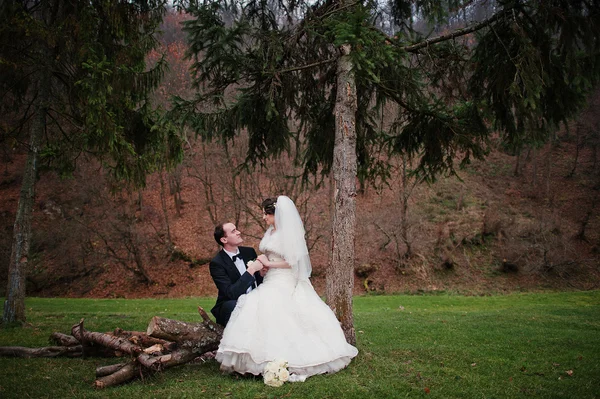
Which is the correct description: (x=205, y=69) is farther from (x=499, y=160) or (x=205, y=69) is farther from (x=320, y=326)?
(x=499, y=160)

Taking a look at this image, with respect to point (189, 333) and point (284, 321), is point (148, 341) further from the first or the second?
point (284, 321)

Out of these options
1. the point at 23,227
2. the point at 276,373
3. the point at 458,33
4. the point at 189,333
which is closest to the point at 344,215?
the point at 276,373

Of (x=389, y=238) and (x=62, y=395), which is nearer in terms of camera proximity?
(x=62, y=395)

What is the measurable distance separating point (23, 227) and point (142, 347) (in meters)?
5.72

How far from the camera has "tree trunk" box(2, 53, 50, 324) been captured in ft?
32.2

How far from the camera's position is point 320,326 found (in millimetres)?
5715

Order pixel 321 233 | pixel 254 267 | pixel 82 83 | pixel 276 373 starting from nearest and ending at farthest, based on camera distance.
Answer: pixel 276 373 < pixel 254 267 < pixel 82 83 < pixel 321 233

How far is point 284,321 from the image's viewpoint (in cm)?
557

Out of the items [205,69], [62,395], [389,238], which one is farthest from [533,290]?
[62,395]

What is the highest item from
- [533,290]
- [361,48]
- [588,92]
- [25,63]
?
[25,63]

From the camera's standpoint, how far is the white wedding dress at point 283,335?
17.7 feet

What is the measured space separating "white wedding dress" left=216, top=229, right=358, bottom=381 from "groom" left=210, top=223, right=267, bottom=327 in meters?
0.23

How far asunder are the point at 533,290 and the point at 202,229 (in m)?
19.4

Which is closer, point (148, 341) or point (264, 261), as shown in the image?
point (264, 261)
